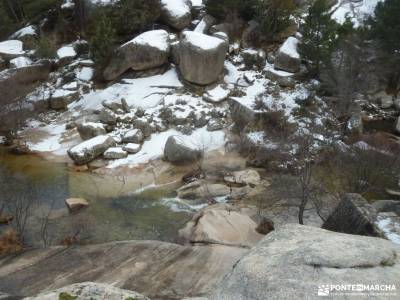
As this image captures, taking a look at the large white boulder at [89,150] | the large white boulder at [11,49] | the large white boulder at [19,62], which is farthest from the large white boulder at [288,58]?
the large white boulder at [11,49]

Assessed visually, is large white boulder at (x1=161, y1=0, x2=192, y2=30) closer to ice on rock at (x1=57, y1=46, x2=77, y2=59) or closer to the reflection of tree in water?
ice on rock at (x1=57, y1=46, x2=77, y2=59)

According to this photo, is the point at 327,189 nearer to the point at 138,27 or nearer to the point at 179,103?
the point at 179,103

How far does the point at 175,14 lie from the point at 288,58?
32.6 ft

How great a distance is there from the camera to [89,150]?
21.8m

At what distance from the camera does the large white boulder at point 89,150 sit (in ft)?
71.1

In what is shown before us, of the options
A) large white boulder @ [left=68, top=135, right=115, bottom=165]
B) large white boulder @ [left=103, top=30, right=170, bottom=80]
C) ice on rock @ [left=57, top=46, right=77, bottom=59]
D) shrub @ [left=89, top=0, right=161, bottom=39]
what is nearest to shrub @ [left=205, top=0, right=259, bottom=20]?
shrub @ [left=89, top=0, right=161, bottom=39]

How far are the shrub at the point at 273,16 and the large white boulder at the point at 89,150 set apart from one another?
15171 mm

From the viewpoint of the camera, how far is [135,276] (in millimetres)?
10422

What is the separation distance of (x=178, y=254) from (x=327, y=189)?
27.1 ft

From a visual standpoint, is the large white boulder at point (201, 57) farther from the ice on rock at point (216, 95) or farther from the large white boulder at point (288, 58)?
the large white boulder at point (288, 58)

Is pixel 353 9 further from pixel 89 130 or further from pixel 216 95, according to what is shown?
pixel 89 130

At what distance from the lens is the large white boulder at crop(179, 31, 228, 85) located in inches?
1014

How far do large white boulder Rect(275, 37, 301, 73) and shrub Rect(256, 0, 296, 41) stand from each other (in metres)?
1.85

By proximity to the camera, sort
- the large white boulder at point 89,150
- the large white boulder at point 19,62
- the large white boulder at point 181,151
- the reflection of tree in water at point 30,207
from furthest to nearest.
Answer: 1. the large white boulder at point 19,62
2. the large white boulder at point 89,150
3. the large white boulder at point 181,151
4. the reflection of tree in water at point 30,207
